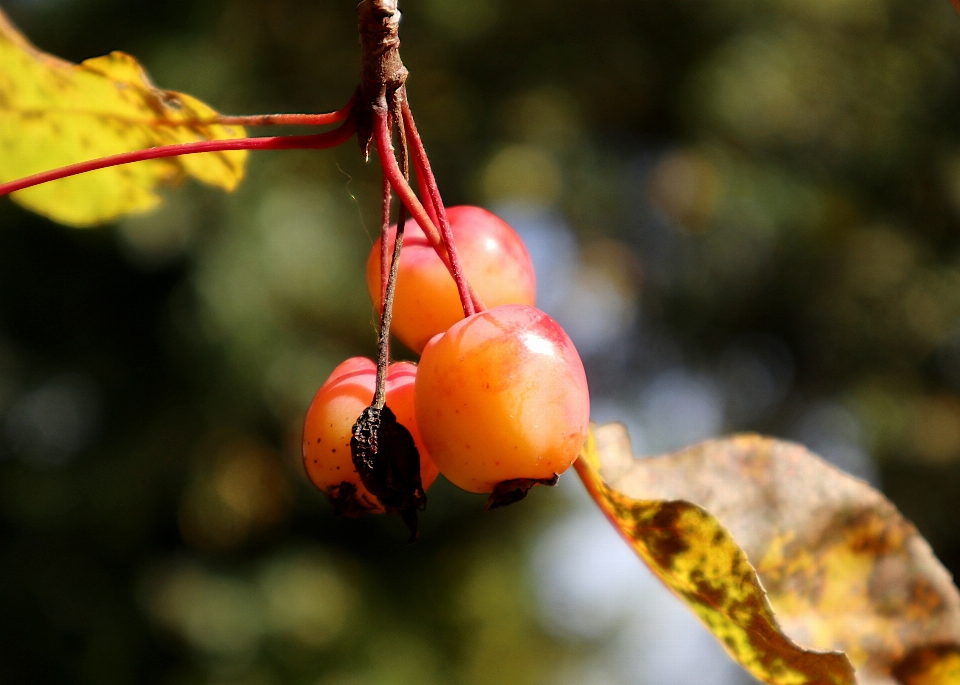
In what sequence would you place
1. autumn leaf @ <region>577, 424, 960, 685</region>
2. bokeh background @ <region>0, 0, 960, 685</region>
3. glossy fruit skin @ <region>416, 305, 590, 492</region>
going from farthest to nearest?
1. bokeh background @ <region>0, 0, 960, 685</region>
2. autumn leaf @ <region>577, 424, 960, 685</region>
3. glossy fruit skin @ <region>416, 305, 590, 492</region>

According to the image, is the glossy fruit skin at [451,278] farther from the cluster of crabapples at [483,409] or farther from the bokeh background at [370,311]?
the bokeh background at [370,311]

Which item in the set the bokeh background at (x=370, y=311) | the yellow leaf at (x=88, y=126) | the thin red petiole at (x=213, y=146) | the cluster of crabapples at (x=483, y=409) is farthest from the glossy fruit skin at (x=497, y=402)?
the bokeh background at (x=370, y=311)

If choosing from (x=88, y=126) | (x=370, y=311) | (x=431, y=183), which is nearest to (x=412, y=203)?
(x=431, y=183)

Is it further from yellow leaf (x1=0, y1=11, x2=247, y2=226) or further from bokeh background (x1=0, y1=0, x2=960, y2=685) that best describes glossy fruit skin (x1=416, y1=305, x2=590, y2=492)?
bokeh background (x1=0, y1=0, x2=960, y2=685)

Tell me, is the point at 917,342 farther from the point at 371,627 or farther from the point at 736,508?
the point at 736,508

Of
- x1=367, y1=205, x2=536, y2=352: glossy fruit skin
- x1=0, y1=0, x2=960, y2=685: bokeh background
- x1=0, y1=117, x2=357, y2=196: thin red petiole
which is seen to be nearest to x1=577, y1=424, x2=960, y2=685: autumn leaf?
x1=367, y1=205, x2=536, y2=352: glossy fruit skin

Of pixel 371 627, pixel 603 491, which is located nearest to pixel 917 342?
pixel 371 627

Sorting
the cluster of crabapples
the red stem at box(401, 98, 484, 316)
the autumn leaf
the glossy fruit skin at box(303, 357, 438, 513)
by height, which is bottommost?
the autumn leaf

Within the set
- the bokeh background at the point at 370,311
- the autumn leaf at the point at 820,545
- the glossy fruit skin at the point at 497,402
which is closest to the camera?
the glossy fruit skin at the point at 497,402
